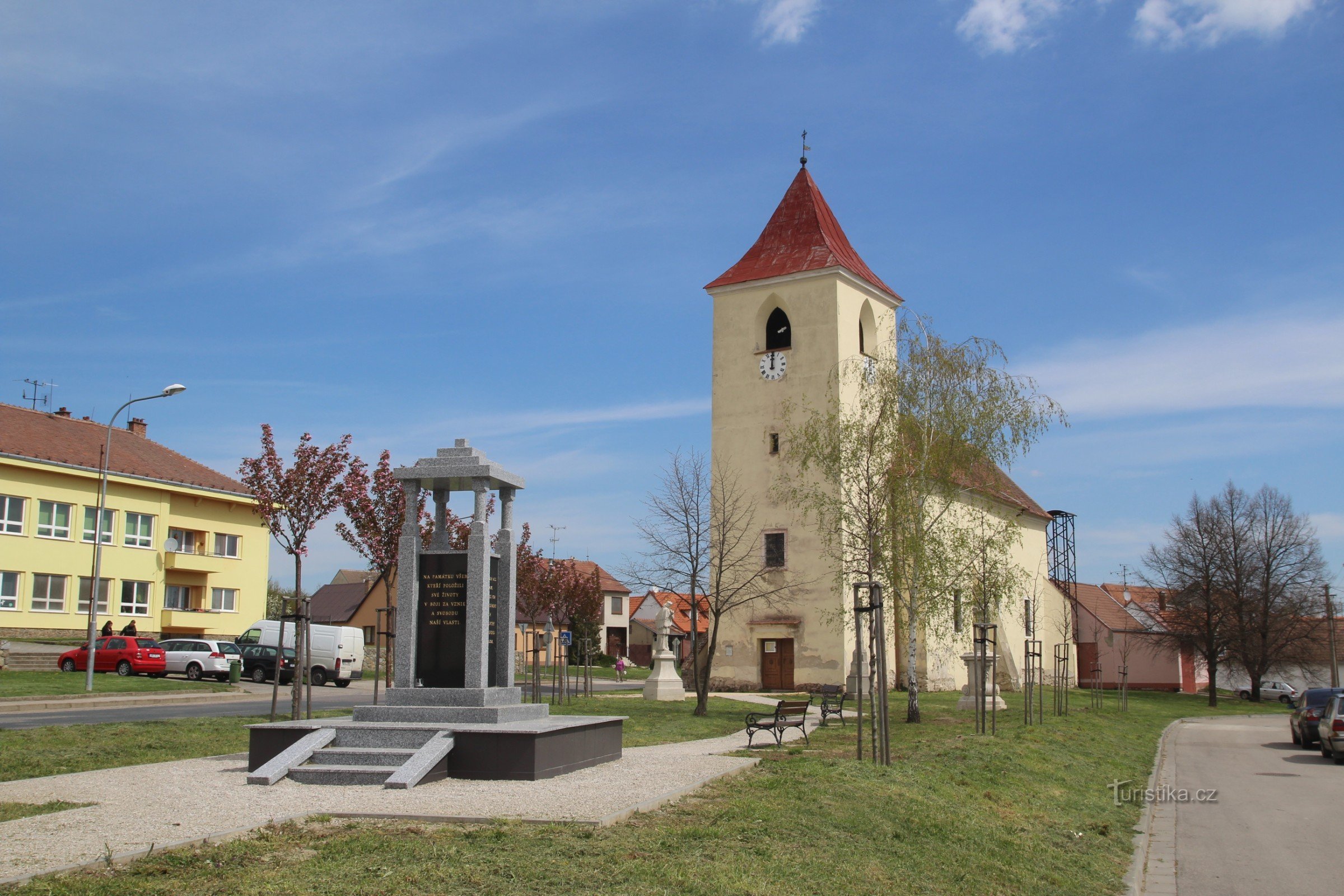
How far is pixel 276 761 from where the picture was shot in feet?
39.5

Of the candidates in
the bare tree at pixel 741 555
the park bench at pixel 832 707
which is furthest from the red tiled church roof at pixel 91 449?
the park bench at pixel 832 707

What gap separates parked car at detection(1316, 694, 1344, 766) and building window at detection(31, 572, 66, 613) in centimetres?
4282

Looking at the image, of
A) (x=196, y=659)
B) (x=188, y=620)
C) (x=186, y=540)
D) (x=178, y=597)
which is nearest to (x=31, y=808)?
(x=196, y=659)

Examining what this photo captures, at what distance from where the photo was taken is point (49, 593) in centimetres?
4319

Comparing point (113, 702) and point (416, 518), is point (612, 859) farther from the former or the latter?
Result: point (113, 702)

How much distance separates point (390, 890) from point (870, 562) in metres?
17.7

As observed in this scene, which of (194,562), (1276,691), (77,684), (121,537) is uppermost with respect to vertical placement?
(121,537)

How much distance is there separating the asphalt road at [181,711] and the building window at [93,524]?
15.6 m

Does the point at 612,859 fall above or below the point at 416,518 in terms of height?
below

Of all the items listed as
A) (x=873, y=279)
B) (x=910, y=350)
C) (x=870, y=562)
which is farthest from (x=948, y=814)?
(x=873, y=279)

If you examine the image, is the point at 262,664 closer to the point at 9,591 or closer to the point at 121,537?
the point at 9,591

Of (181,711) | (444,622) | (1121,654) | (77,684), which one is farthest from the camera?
(1121,654)

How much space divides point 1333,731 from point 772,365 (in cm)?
2300

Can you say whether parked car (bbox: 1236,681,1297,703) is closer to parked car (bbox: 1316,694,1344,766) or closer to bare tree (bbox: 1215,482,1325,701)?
bare tree (bbox: 1215,482,1325,701)
